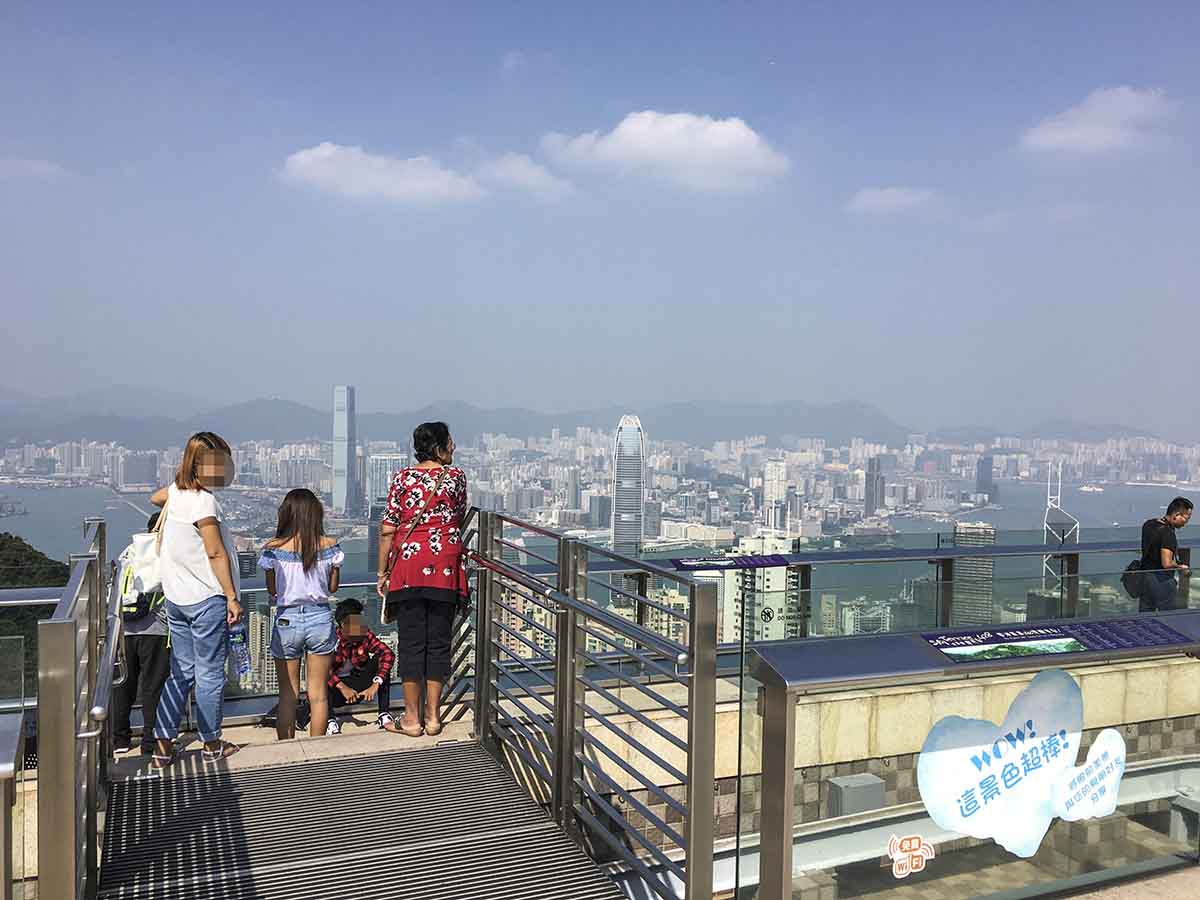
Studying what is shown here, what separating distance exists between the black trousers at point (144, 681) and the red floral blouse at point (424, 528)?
1.25 meters

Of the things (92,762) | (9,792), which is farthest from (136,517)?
(9,792)

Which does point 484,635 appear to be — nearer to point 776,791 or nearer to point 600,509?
point 776,791

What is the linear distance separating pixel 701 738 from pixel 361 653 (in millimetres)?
3348

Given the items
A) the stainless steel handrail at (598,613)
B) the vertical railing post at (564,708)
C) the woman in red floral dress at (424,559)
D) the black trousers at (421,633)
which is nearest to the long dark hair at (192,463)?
the woman in red floral dress at (424,559)

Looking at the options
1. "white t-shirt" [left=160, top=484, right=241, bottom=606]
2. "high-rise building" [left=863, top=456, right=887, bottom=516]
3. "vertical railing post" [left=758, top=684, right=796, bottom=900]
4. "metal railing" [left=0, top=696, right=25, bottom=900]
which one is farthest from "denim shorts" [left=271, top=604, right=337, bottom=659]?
"high-rise building" [left=863, top=456, right=887, bottom=516]

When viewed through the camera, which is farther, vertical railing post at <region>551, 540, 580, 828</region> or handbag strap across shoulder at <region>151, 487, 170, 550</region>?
handbag strap across shoulder at <region>151, 487, 170, 550</region>

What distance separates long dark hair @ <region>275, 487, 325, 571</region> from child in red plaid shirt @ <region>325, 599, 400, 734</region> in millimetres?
796

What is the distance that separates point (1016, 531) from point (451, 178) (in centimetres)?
8953

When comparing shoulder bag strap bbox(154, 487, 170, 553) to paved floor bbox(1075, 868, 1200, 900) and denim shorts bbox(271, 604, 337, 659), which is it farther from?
paved floor bbox(1075, 868, 1200, 900)

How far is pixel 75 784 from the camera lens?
3023 mm

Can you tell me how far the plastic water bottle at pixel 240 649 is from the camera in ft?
19.9

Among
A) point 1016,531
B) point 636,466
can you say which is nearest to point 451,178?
point 636,466

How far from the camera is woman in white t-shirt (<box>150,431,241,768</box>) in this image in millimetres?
5141

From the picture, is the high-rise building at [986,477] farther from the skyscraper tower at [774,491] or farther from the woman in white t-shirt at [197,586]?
the woman in white t-shirt at [197,586]
